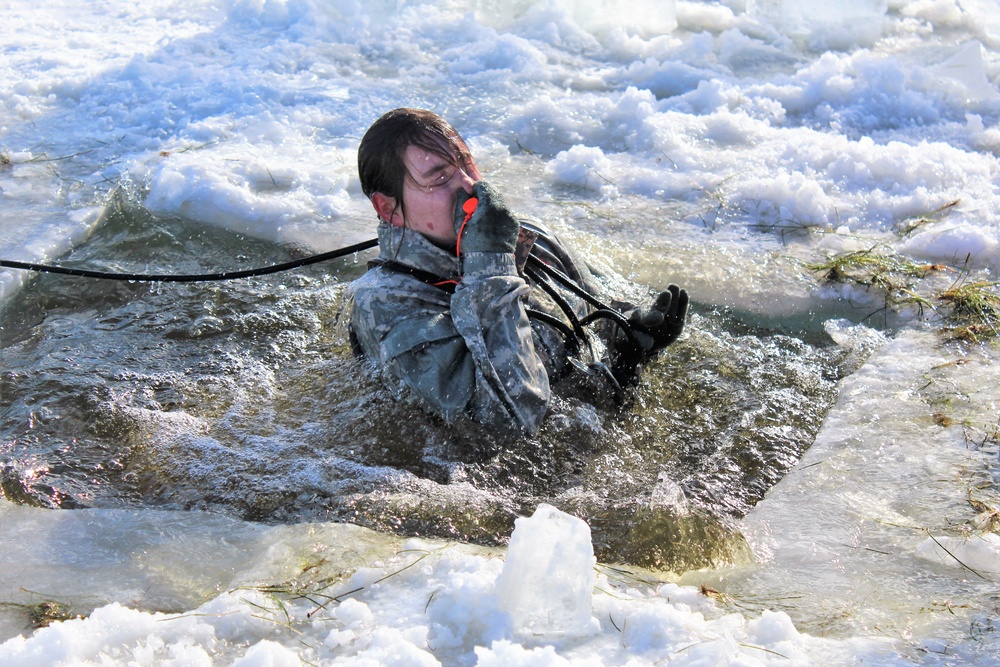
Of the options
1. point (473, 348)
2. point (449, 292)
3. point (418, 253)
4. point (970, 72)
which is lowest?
point (473, 348)

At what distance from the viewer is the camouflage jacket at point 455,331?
2.94 meters

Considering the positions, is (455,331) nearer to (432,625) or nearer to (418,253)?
(418,253)

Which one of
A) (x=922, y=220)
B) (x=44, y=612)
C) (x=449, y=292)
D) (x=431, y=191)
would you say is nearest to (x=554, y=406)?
(x=449, y=292)

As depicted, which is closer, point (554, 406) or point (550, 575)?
point (550, 575)

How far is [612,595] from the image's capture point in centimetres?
217

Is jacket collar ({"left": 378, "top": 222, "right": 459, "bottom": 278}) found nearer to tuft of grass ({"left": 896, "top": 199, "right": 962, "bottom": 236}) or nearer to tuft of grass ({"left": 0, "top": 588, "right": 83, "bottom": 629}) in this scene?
tuft of grass ({"left": 0, "top": 588, "right": 83, "bottom": 629})

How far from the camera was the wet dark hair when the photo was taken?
9.79 feet

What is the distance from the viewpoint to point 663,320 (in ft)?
10.5

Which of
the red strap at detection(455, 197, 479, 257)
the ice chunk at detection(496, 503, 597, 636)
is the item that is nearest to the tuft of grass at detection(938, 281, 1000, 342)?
the red strap at detection(455, 197, 479, 257)

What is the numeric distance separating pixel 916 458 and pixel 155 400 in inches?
106

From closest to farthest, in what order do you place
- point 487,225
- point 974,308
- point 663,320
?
point 487,225, point 663,320, point 974,308

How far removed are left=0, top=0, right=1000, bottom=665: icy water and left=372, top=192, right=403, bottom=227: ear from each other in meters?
0.64

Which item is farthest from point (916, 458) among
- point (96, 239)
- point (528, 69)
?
point (528, 69)

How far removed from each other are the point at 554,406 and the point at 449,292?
0.56 meters
